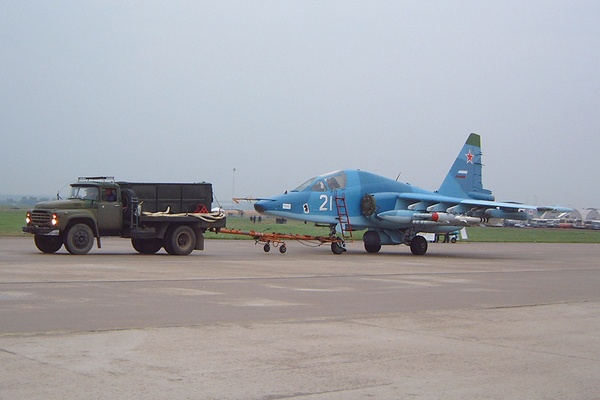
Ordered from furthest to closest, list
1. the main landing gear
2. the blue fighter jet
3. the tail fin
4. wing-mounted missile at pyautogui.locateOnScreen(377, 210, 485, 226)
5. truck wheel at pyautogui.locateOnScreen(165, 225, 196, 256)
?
the tail fin
the main landing gear
wing-mounted missile at pyautogui.locateOnScreen(377, 210, 485, 226)
the blue fighter jet
truck wheel at pyautogui.locateOnScreen(165, 225, 196, 256)

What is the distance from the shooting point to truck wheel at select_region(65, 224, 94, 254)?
20938 mm

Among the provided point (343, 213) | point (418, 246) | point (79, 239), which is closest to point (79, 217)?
point (79, 239)

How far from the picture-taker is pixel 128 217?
2206 cm

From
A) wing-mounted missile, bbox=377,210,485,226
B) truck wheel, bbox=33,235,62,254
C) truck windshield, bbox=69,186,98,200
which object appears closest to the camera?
truck wheel, bbox=33,235,62,254

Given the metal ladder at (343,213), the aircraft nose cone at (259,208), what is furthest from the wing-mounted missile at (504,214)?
the aircraft nose cone at (259,208)

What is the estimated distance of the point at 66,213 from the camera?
68.5ft

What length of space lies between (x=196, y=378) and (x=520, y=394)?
2731 millimetres

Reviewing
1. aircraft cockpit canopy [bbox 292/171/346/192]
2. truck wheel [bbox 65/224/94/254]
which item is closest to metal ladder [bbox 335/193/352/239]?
aircraft cockpit canopy [bbox 292/171/346/192]

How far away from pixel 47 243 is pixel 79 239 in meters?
1.17

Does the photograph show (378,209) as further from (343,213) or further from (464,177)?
(464,177)

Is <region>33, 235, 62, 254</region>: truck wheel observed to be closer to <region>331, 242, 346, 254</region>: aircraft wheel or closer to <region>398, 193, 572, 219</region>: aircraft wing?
<region>331, 242, 346, 254</region>: aircraft wheel

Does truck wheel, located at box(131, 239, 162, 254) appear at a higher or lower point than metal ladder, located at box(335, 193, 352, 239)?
lower

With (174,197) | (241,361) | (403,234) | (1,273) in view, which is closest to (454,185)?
(403,234)

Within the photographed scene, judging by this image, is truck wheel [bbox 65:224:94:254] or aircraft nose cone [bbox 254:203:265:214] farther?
aircraft nose cone [bbox 254:203:265:214]
